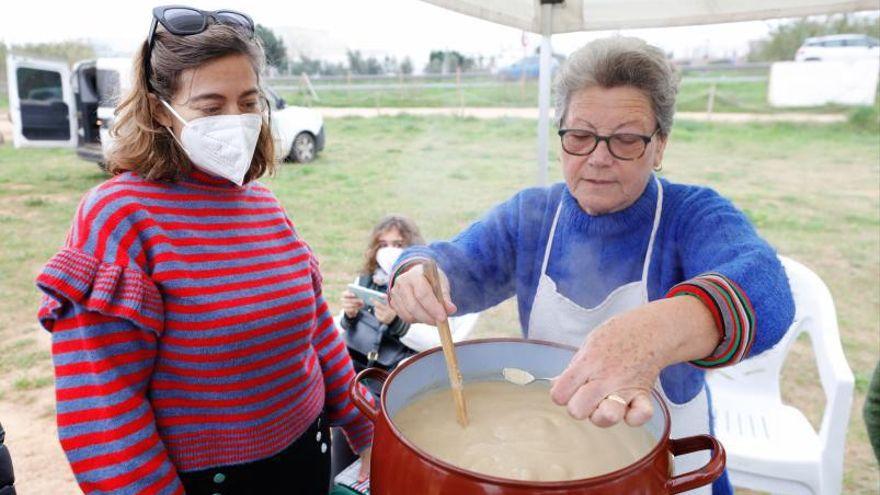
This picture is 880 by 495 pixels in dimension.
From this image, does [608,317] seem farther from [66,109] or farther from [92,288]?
[66,109]

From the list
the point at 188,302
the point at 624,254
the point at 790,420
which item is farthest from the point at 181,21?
the point at 790,420

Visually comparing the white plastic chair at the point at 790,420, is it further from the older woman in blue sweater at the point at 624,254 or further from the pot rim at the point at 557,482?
the pot rim at the point at 557,482

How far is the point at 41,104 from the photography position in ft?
30.9

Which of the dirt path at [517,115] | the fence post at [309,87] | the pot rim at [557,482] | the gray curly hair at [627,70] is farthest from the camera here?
the fence post at [309,87]

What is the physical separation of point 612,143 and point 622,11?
923 mm

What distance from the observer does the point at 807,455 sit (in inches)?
84.0

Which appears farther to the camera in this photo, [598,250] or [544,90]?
[544,90]

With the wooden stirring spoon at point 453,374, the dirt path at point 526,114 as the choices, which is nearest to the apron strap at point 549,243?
the wooden stirring spoon at point 453,374

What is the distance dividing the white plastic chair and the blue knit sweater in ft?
2.92

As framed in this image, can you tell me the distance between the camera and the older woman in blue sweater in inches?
34.4

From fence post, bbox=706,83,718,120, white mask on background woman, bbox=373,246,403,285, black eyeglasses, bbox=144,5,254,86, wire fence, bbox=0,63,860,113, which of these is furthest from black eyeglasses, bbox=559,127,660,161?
fence post, bbox=706,83,718,120

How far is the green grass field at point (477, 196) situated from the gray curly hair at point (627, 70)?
8.61 feet

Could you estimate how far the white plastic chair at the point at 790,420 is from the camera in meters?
2.05

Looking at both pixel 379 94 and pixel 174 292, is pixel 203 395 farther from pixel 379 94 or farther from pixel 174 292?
pixel 379 94
